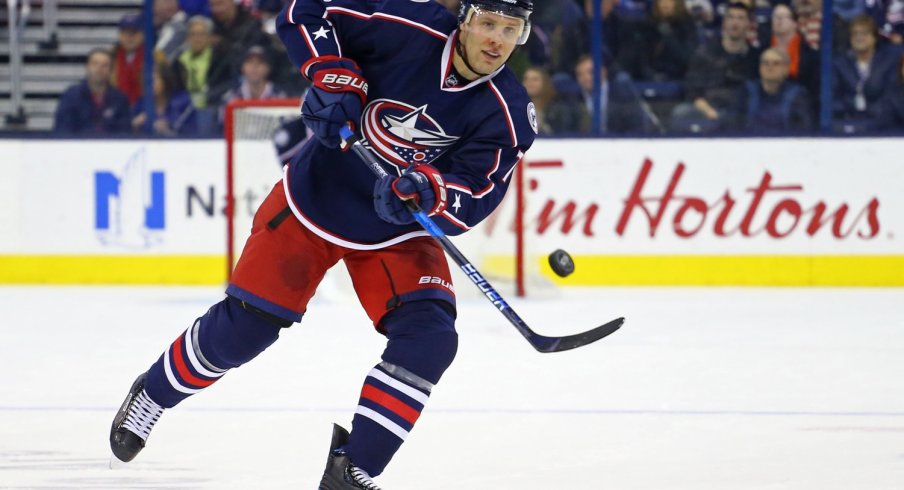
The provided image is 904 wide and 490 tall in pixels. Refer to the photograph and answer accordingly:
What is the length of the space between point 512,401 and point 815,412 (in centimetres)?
74

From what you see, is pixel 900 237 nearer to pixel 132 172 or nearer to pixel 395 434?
pixel 132 172

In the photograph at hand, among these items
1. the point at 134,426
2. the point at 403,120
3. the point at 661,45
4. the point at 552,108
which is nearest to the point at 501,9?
the point at 403,120

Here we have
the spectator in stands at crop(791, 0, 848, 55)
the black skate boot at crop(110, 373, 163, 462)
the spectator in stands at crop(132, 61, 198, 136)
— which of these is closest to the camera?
the black skate boot at crop(110, 373, 163, 462)

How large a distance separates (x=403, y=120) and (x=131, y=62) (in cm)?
442

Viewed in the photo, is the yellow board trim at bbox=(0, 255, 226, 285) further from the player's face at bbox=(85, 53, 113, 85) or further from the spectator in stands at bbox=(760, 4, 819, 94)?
the spectator in stands at bbox=(760, 4, 819, 94)

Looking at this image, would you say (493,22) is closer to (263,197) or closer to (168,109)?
(263,197)

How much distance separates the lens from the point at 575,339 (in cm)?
276

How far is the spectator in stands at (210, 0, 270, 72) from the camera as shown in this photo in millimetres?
6848

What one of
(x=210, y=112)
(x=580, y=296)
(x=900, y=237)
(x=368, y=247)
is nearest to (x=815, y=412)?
(x=368, y=247)

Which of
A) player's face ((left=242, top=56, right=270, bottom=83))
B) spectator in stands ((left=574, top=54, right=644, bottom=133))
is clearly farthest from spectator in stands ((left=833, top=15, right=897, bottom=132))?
player's face ((left=242, top=56, right=270, bottom=83))

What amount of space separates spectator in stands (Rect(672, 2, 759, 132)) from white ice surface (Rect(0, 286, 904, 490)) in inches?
42.7

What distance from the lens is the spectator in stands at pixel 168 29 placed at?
270 inches

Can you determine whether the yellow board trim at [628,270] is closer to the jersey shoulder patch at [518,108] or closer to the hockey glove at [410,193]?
the jersey shoulder patch at [518,108]

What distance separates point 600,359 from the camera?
15.0 ft
